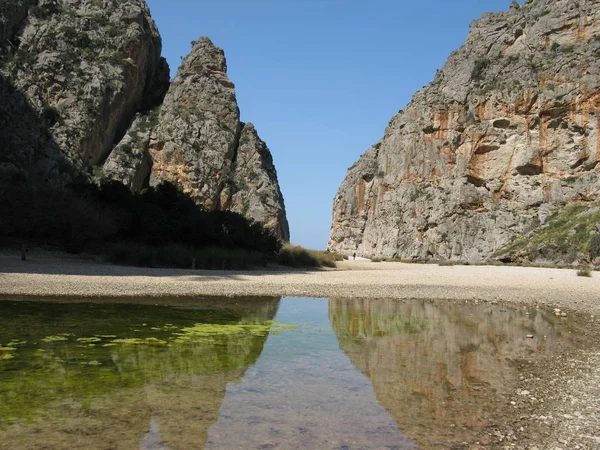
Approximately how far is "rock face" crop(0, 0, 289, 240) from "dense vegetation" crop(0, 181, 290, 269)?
2352 centimetres

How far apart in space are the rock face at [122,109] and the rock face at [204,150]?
5.3 inches

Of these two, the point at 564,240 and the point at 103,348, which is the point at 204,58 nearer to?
the point at 564,240

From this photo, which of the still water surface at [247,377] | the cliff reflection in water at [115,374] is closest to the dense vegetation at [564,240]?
the still water surface at [247,377]

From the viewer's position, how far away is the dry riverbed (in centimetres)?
441

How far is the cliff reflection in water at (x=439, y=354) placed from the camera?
15.9ft

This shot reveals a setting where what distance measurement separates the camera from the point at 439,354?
765 centimetres

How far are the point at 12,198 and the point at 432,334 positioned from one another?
22275mm

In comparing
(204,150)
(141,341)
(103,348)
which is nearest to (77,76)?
(204,150)

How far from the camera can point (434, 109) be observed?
60.5 m

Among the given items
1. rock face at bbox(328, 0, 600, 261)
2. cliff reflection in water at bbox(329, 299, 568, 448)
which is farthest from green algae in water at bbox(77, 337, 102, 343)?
rock face at bbox(328, 0, 600, 261)

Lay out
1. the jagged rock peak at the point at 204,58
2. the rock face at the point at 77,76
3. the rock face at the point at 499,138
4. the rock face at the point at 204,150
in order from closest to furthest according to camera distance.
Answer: the rock face at the point at 499,138, the rock face at the point at 77,76, the rock face at the point at 204,150, the jagged rock peak at the point at 204,58

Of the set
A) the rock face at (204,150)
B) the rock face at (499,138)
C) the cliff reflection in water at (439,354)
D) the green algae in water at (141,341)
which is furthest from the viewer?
the rock face at (204,150)

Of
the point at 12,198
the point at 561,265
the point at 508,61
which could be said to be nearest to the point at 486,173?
the point at 508,61

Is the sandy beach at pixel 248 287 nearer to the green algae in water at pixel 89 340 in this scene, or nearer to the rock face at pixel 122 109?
the green algae in water at pixel 89 340
